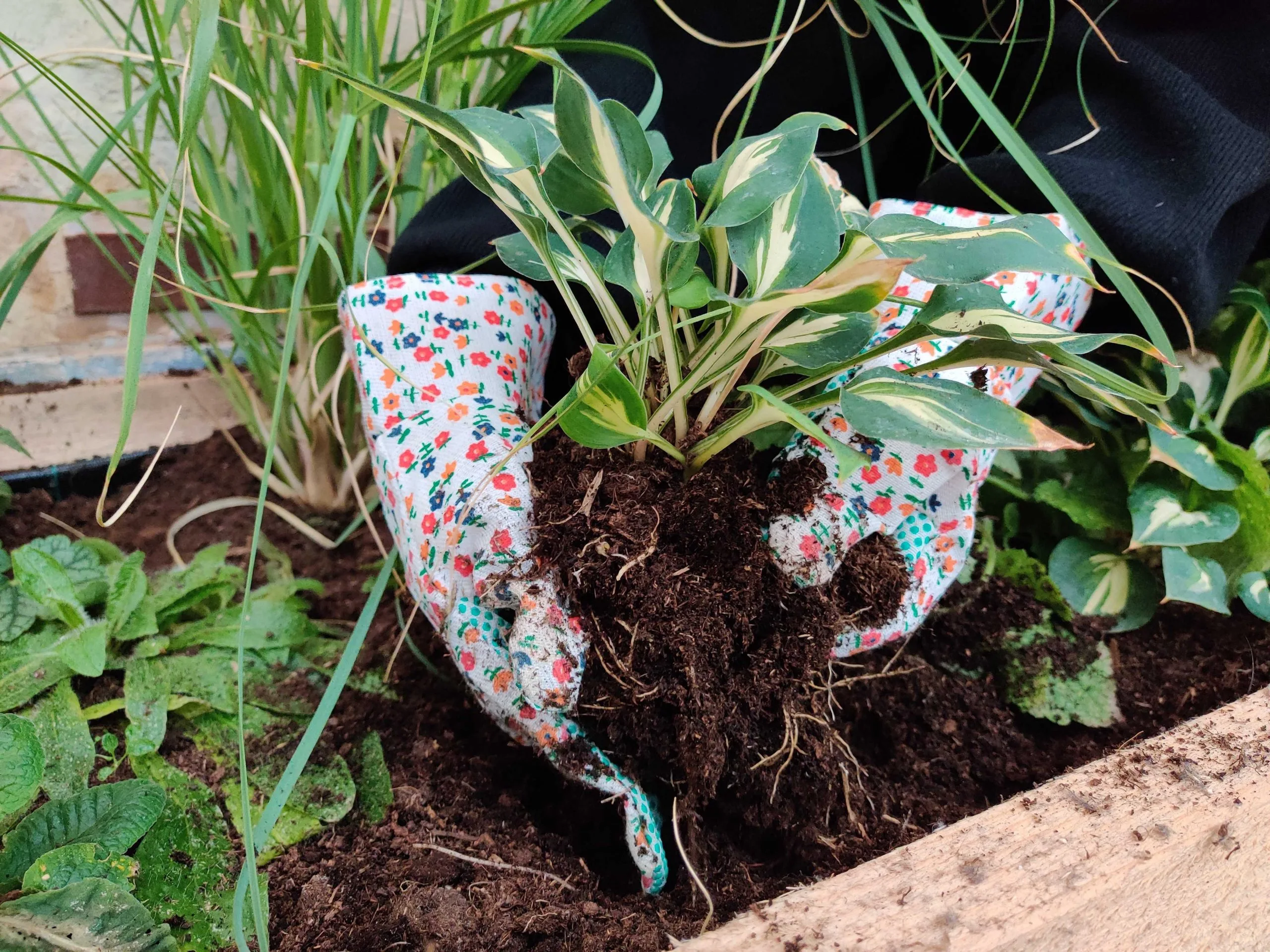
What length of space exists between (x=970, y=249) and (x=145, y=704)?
0.77 metres

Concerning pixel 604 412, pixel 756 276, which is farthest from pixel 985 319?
pixel 604 412

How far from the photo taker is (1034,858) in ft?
1.69

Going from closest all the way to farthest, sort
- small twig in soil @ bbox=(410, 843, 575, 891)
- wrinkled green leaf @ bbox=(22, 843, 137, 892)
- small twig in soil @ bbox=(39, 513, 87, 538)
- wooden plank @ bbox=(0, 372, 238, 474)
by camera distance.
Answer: wrinkled green leaf @ bbox=(22, 843, 137, 892) → small twig in soil @ bbox=(410, 843, 575, 891) → small twig in soil @ bbox=(39, 513, 87, 538) → wooden plank @ bbox=(0, 372, 238, 474)

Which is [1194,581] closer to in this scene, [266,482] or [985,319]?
[985,319]

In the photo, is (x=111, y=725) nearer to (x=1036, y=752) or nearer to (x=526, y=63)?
(x=526, y=63)

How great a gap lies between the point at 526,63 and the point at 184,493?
0.77 metres

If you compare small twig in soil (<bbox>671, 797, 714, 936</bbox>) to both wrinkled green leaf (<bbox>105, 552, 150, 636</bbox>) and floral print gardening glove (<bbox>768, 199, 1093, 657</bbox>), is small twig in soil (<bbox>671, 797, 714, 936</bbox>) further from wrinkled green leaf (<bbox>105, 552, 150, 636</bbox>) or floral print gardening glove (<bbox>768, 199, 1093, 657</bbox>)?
wrinkled green leaf (<bbox>105, 552, 150, 636</bbox>)

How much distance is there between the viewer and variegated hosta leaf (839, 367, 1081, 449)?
0.45m

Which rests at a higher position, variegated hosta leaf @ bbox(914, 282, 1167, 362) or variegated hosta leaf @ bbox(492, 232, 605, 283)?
variegated hosta leaf @ bbox(914, 282, 1167, 362)

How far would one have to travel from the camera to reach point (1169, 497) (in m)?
0.85

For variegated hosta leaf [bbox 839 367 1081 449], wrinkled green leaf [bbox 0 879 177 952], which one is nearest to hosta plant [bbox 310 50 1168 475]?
variegated hosta leaf [bbox 839 367 1081 449]

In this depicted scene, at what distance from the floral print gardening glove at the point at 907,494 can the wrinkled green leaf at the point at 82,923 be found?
0.49 meters

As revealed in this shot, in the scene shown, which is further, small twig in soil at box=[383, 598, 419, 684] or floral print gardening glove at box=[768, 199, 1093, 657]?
small twig in soil at box=[383, 598, 419, 684]

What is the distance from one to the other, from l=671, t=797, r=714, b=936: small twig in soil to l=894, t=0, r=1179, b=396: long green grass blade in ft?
1.60
